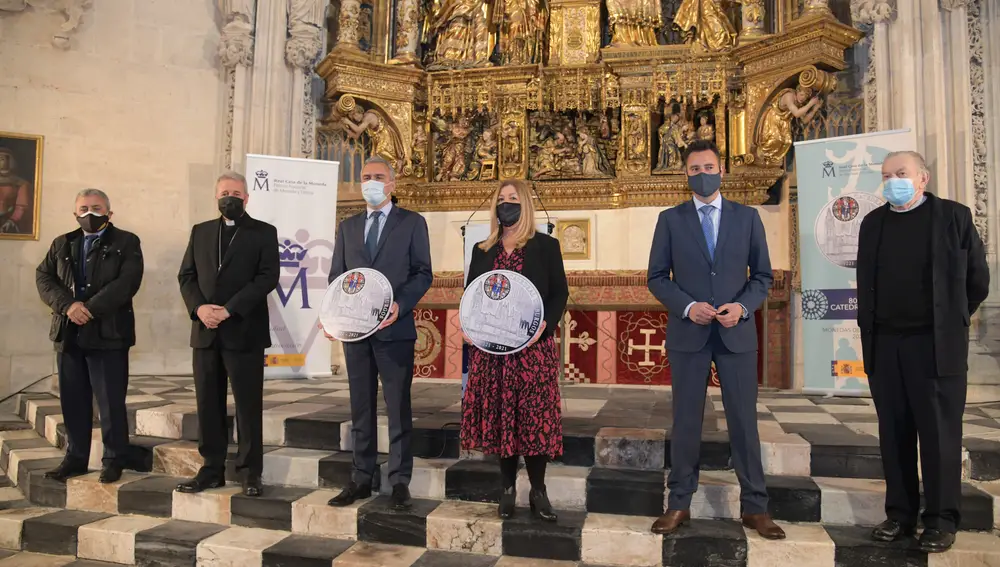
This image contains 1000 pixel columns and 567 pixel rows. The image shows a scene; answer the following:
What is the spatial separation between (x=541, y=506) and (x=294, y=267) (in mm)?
3952

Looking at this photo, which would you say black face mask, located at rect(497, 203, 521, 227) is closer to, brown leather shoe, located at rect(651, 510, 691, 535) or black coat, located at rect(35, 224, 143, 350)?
brown leather shoe, located at rect(651, 510, 691, 535)

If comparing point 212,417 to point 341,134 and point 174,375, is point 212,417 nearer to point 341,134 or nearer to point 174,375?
point 174,375

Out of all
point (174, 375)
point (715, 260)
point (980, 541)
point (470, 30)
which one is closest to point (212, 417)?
point (715, 260)

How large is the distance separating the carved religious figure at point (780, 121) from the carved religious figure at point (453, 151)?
125 inches

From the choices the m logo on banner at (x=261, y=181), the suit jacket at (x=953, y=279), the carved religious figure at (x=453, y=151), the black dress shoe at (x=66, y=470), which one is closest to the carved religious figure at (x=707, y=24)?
the carved religious figure at (x=453, y=151)

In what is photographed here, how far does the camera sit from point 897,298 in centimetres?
311

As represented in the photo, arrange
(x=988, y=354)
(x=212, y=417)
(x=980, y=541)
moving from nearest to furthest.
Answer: (x=980, y=541) < (x=212, y=417) < (x=988, y=354)

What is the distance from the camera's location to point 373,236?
3754 millimetres

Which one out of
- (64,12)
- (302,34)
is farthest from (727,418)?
(64,12)

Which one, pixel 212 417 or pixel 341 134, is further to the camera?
pixel 341 134

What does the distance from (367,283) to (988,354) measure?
5498 mm

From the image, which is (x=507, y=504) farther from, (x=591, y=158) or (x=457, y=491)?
(x=591, y=158)

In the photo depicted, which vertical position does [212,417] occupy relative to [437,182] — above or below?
below

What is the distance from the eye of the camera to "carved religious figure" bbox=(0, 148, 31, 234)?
706 centimetres
